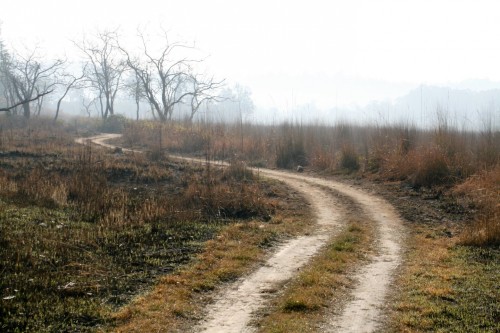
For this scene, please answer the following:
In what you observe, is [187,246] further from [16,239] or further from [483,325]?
[483,325]

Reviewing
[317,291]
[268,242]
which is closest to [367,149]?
[268,242]

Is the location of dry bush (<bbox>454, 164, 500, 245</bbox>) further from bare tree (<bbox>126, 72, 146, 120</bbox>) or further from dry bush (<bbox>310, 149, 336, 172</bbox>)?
bare tree (<bbox>126, 72, 146, 120</bbox>)

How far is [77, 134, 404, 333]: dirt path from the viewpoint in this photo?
5.80 metres

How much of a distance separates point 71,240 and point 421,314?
574 centimetres

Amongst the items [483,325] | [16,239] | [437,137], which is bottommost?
[483,325]

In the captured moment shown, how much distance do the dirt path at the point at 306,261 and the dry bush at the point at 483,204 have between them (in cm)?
137

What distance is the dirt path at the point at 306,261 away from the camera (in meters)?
5.80

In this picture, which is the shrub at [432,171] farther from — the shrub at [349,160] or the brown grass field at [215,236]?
A: the shrub at [349,160]

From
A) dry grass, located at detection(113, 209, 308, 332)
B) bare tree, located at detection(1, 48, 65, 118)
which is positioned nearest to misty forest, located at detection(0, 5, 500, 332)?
dry grass, located at detection(113, 209, 308, 332)

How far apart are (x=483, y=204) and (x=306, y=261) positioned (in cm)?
573

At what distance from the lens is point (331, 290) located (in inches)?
269

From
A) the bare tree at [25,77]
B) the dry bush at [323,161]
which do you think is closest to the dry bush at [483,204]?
the dry bush at [323,161]

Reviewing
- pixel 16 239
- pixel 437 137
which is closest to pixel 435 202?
pixel 437 137

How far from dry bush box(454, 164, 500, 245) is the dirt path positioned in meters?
1.37
